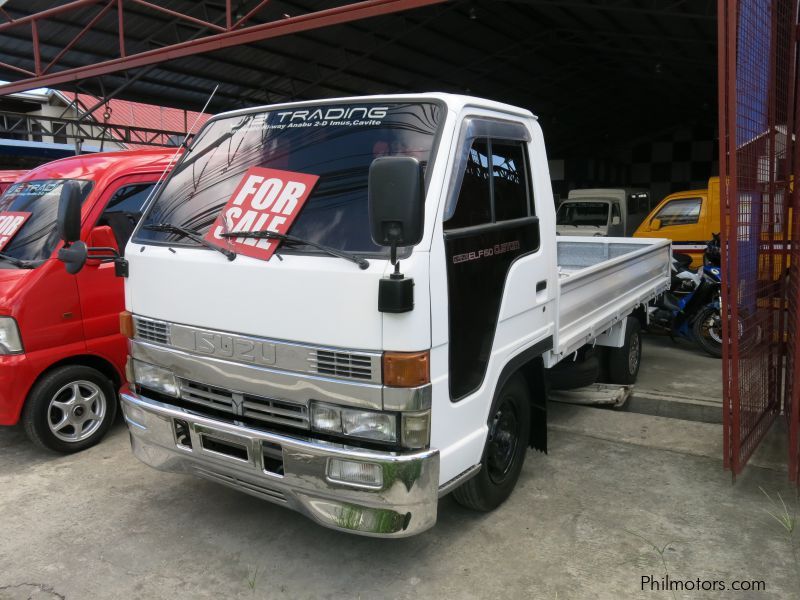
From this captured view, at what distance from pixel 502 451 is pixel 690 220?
22.4 ft

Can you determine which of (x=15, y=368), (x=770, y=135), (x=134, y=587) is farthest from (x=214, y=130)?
(x=770, y=135)

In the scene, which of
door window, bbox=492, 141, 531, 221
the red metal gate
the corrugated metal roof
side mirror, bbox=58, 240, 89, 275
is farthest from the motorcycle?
side mirror, bbox=58, 240, 89, 275

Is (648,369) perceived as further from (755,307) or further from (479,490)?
(479,490)

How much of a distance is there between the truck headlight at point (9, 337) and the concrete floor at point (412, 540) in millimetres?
801

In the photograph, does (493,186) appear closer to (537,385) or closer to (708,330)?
(537,385)

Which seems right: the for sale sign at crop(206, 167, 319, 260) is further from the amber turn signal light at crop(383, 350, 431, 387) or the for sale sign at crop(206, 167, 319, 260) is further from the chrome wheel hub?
the chrome wheel hub

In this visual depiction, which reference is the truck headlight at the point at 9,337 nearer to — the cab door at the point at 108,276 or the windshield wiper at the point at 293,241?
the cab door at the point at 108,276

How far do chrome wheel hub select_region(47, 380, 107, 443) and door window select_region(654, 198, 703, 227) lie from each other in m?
7.80

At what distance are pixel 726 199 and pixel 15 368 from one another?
4.20m

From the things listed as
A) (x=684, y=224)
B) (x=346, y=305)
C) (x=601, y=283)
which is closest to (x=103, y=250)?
(x=346, y=305)

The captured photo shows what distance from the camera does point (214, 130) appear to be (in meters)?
3.35

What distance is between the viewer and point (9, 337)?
3.81 m

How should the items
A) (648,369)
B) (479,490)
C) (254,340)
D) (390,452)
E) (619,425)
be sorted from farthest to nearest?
(648,369) < (619,425) < (479,490) < (254,340) < (390,452)

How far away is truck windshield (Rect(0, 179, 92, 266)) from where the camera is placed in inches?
162
